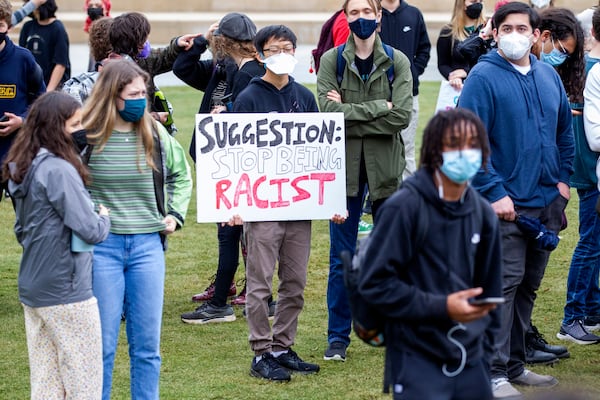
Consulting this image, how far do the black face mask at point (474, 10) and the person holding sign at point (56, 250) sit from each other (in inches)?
211

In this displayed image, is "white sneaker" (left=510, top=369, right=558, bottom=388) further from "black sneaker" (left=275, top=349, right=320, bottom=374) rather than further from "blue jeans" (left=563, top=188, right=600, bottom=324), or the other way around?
"black sneaker" (left=275, top=349, right=320, bottom=374)

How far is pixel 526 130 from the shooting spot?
20.5 ft

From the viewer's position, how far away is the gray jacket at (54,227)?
513 centimetres

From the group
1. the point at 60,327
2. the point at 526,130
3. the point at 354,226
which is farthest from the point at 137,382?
the point at 526,130

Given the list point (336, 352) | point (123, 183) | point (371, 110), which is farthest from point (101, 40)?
point (336, 352)

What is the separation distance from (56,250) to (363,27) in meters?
2.74

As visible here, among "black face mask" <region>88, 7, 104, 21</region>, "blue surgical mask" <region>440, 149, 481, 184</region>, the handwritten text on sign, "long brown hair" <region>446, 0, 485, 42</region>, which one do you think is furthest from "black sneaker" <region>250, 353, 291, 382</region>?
"black face mask" <region>88, 7, 104, 21</region>

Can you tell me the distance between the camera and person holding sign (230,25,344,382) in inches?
270

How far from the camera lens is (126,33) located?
23.8 ft

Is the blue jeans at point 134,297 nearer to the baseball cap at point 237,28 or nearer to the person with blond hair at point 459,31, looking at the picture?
the baseball cap at point 237,28

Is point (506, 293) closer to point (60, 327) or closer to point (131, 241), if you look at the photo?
point (131, 241)

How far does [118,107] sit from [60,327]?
1.15 meters

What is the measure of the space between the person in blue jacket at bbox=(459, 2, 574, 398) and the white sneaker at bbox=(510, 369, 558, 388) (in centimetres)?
28

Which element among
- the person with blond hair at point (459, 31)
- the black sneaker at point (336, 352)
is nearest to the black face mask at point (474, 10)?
the person with blond hair at point (459, 31)
